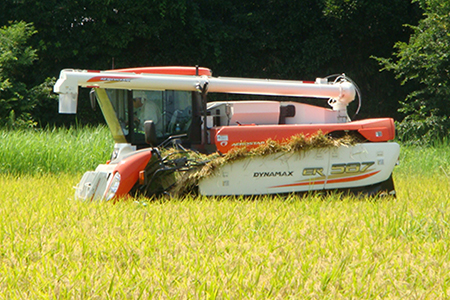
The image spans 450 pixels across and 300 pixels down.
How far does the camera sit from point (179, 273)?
370 centimetres

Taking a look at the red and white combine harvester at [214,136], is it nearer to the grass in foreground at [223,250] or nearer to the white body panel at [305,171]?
the white body panel at [305,171]

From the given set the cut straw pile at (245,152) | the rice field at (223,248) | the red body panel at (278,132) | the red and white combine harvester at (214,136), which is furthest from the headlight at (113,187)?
the red body panel at (278,132)

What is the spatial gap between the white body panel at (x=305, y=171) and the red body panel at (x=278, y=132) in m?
0.19

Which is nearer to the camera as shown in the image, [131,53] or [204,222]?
[204,222]

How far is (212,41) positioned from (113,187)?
12559 millimetres

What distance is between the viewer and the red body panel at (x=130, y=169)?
20.6ft

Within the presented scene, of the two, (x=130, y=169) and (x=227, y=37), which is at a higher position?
(x=227, y=37)

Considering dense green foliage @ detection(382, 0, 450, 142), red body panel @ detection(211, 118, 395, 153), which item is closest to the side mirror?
red body panel @ detection(211, 118, 395, 153)

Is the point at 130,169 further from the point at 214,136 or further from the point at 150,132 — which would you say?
the point at 214,136

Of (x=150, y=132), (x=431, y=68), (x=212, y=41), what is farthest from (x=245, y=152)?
(x=212, y=41)

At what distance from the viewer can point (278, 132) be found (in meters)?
6.85

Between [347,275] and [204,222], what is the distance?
5.76 feet

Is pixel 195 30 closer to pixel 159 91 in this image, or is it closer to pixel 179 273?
pixel 159 91

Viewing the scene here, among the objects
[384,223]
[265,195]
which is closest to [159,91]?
[265,195]
